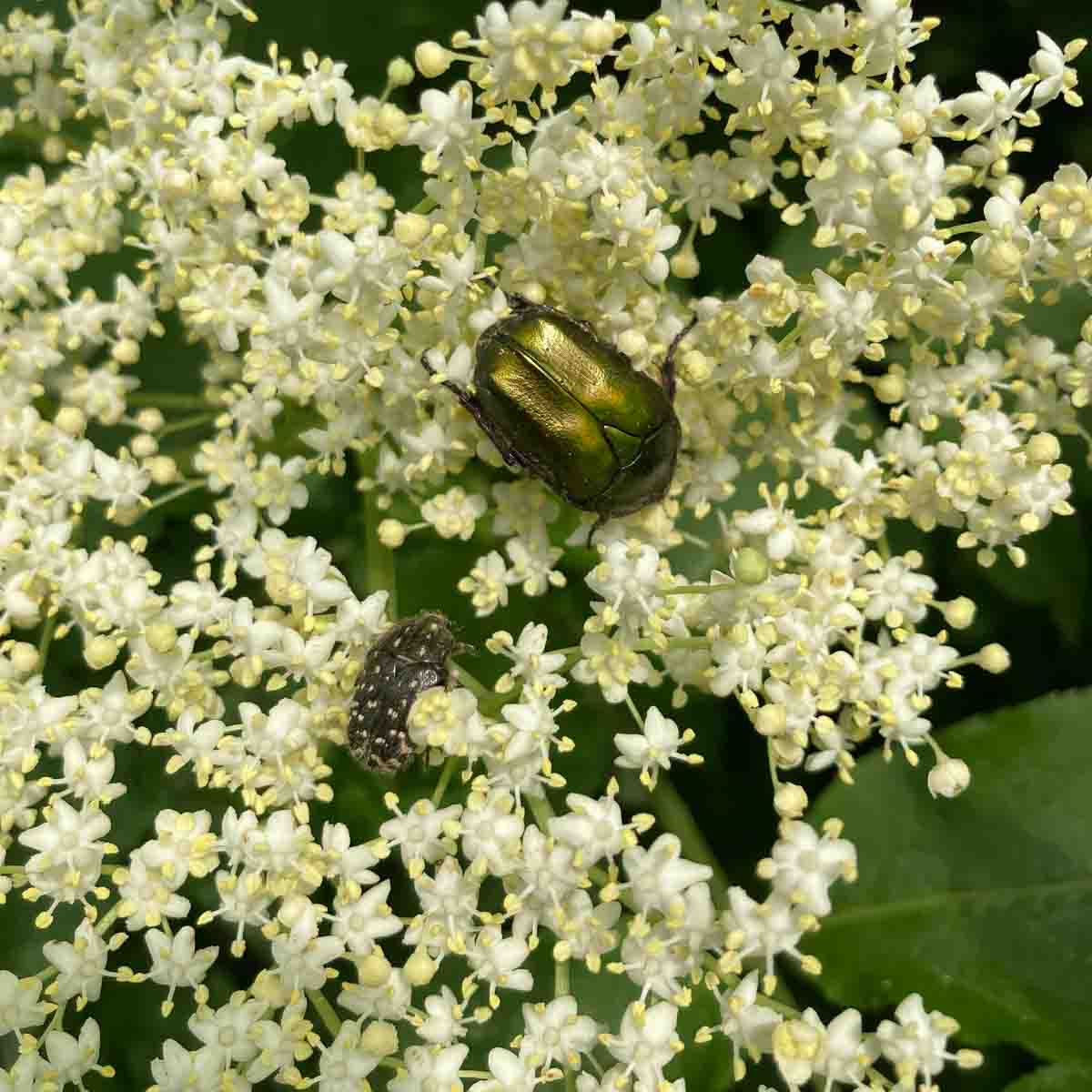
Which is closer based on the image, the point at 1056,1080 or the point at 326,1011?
the point at 326,1011

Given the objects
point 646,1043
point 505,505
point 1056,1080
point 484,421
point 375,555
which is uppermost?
point 484,421

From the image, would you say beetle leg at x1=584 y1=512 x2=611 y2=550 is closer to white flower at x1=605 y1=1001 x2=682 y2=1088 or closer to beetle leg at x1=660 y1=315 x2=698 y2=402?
beetle leg at x1=660 y1=315 x2=698 y2=402

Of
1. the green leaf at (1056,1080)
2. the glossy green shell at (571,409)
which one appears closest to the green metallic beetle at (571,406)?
the glossy green shell at (571,409)

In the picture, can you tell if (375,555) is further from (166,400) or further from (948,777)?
(948,777)

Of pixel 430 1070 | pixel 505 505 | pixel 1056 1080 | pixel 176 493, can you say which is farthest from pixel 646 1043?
pixel 176 493

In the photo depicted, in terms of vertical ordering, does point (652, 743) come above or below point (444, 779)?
above

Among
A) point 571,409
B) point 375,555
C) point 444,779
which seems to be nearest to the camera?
point 444,779

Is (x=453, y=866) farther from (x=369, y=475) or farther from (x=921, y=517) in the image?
(x=921, y=517)
